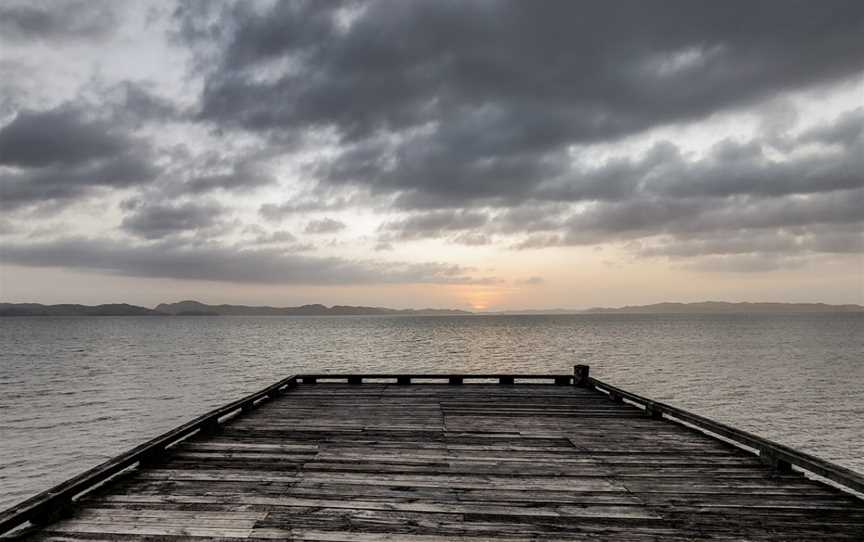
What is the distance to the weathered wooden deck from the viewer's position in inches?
217

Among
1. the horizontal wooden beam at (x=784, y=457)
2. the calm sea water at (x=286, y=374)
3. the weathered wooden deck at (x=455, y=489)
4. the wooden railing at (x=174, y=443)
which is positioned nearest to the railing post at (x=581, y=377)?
the wooden railing at (x=174, y=443)

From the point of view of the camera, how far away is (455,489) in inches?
264

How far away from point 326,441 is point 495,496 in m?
4.11

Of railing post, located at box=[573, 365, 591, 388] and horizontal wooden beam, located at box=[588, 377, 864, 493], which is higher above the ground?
horizontal wooden beam, located at box=[588, 377, 864, 493]

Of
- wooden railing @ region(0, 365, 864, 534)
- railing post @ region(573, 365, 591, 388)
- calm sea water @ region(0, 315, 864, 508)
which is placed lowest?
calm sea water @ region(0, 315, 864, 508)

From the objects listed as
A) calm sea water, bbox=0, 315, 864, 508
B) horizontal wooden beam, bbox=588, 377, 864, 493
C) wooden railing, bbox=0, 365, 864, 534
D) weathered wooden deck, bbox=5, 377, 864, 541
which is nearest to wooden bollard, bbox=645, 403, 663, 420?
wooden railing, bbox=0, 365, 864, 534

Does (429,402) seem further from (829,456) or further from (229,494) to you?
(829,456)

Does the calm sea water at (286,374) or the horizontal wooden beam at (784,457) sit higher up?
the horizontal wooden beam at (784,457)

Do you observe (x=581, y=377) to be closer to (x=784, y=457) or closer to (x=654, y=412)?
(x=654, y=412)

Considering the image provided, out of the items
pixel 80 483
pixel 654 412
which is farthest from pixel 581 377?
pixel 80 483

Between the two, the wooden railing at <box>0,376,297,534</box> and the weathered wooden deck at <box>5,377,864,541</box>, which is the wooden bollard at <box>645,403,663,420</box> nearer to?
the weathered wooden deck at <box>5,377,864,541</box>

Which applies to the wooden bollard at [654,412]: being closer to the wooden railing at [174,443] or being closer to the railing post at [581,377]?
the wooden railing at [174,443]

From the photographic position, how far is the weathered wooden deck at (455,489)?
217 inches

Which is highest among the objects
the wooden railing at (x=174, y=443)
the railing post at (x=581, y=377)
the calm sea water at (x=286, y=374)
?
the wooden railing at (x=174, y=443)
